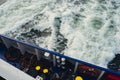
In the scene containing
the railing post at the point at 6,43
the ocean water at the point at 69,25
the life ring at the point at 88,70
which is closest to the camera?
A: the ocean water at the point at 69,25

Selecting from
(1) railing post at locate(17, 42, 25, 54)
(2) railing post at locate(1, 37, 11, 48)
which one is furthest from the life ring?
(2) railing post at locate(1, 37, 11, 48)

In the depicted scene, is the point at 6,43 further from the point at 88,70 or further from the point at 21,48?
the point at 88,70

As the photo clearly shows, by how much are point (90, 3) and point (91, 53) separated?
9.02 ft

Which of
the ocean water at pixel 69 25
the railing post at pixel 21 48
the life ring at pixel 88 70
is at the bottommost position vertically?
the life ring at pixel 88 70

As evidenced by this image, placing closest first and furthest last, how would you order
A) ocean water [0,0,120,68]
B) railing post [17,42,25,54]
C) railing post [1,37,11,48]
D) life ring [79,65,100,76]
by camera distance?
ocean water [0,0,120,68] → life ring [79,65,100,76] → railing post [17,42,25,54] → railing post [1,37,11,48]

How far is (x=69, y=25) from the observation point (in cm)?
595

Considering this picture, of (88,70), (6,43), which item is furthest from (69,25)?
(6,43)

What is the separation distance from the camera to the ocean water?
17.1ft

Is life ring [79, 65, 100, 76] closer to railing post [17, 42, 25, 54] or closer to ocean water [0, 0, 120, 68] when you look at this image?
ocean water [0, 0, 120, 68]

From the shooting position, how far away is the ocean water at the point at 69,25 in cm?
520

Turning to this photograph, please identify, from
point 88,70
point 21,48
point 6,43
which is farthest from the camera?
point 6,43

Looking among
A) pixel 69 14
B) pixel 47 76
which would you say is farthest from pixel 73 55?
pixel 69 14

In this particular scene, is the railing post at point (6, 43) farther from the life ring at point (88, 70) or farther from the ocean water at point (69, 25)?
the life ring at point (88, 70)

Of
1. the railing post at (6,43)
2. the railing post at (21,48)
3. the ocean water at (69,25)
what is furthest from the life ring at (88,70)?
the railing post at (6,43)
